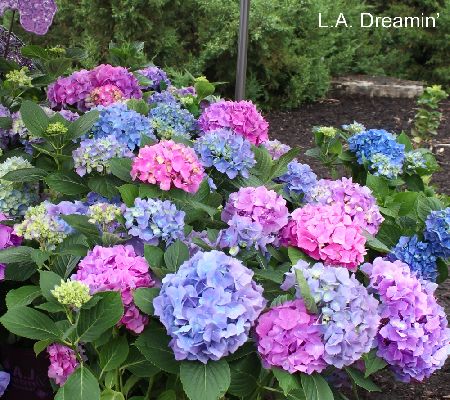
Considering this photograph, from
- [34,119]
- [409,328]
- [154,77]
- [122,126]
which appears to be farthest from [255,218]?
[154,77]

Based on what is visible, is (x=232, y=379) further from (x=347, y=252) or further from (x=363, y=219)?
(x=363, y=219)

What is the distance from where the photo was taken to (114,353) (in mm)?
1348

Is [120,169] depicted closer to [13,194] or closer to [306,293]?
[13,194]

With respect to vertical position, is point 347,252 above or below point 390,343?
above

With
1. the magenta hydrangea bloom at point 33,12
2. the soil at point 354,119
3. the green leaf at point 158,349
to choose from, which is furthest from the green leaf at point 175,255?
the soil at point 354,119

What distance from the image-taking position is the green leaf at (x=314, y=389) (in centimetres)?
121

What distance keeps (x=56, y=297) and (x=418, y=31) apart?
6.66 metres

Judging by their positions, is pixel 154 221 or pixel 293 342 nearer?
pixel 293 342

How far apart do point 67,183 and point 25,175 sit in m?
0.09

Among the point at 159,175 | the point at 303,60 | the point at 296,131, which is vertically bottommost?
the point at 296,131

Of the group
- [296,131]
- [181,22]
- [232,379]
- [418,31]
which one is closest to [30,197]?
[232,379]

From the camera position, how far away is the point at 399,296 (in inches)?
53.2

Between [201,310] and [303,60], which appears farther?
[303,60]

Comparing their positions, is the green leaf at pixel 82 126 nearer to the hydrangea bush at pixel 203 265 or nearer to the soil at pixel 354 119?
the hydrangea bush at pixel 203 265
